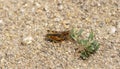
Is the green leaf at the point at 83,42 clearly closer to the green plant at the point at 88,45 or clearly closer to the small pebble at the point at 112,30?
the green plant at the point at 88,45

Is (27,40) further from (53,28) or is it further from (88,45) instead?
(88,45)

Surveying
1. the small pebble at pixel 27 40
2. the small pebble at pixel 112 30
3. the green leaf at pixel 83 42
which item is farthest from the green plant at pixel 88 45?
the small pebble at pixel 27 40

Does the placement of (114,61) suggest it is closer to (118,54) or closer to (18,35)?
(118,54)

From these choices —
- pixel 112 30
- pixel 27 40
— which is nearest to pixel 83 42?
pixel 112 30

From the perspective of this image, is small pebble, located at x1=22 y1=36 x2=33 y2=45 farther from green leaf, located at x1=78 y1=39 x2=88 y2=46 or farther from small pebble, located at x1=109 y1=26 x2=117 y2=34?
small pebble, located at x1=109 y1=26 x2=117 y2=34

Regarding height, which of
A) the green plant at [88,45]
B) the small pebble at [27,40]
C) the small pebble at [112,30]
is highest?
the small pebble at [112,30]

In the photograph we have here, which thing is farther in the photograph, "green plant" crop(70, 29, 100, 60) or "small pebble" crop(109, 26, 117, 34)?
"small pebble" crop(109, 26, 117, 34)

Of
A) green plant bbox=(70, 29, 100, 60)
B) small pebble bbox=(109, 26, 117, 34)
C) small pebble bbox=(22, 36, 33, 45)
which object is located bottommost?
green plant bbox=(70, 29, 100, 60)

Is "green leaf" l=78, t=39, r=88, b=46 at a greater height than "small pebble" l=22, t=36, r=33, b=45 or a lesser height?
lesser

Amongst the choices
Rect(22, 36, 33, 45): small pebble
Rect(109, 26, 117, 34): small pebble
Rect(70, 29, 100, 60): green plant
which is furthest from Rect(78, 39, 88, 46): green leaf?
Rect(22, 36, 33, 45): small pebble
